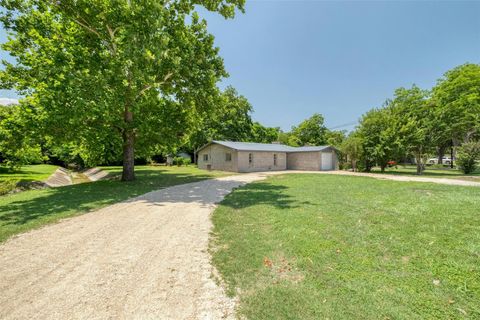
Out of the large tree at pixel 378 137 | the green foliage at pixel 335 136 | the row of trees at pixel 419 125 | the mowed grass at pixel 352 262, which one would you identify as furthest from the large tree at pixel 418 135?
the green foliage at pixel 335 136

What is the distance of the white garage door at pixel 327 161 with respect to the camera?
26.3 meters

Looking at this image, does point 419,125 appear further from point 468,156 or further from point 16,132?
point 16,132

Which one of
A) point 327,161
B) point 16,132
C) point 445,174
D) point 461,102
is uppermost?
point 461,102

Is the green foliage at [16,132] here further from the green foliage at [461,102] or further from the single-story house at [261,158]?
the green foliage at [461,102]

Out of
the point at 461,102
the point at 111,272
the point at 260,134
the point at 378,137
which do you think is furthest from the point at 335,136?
the point at 111,272

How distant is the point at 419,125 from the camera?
2317 cm

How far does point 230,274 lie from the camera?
3.36 metres

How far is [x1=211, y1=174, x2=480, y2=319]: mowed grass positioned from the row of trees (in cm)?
1745

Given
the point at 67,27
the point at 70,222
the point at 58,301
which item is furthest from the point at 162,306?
the point at 67,27

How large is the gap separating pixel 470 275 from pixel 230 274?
3625 mm

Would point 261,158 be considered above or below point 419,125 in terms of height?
below

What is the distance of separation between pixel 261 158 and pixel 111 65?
720 inches

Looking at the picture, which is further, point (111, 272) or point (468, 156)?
point (468, 156)

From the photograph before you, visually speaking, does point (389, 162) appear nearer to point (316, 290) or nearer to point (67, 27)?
point (316, 290)
